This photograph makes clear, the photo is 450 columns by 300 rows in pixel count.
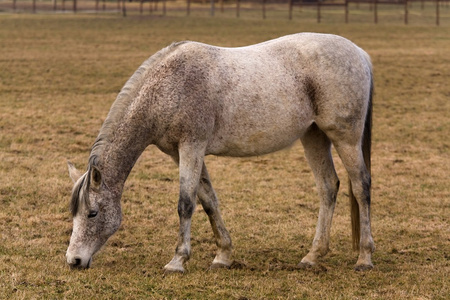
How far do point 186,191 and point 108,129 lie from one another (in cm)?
96

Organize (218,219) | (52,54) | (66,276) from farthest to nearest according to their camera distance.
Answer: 1. (52,54)
2. (218,219)
3. (66,276)

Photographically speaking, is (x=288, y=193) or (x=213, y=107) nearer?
(x=213, y=107)

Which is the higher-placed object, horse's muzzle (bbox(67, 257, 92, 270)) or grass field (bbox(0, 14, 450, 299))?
horse's muzzle (bbox(67, 257, 92, 270))

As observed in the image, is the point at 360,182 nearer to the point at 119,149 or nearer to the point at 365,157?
the point at 365,157

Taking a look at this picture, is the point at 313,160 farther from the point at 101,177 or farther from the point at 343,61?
the point at 101,177

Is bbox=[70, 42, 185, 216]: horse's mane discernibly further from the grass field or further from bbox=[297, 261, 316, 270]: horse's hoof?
bbox=[297, 261, 316, 270]: horse's hoof

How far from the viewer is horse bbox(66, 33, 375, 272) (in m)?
6.40

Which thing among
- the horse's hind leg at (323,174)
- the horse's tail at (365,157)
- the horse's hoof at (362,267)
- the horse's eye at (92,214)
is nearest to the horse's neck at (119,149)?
the horse's eye at (92,214)

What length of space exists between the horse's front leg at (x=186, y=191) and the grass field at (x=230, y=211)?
200 mm

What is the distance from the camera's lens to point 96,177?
20.3ft

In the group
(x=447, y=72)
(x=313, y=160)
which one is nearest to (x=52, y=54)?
(x=447, y=72)


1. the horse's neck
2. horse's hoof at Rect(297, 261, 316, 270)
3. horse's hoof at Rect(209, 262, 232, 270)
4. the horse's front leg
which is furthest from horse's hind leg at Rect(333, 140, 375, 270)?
the horse's neck

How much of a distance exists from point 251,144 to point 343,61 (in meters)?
1.33

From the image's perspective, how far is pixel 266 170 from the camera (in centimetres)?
1159
